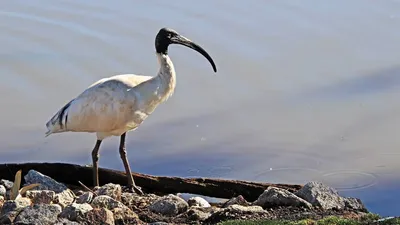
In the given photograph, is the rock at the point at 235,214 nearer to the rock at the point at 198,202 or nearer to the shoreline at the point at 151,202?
the shoreline at the point at 151,202

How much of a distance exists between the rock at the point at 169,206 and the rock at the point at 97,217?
1100 millimetres

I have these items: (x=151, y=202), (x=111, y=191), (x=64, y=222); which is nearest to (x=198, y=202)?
(x=151, y=202)

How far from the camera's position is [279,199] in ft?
28.7

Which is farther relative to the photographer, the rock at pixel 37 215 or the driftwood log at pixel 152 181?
the driftwood log at pixel 152 181

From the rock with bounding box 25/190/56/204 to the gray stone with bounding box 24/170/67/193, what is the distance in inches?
25.9

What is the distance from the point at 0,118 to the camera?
Answer: 555 inches

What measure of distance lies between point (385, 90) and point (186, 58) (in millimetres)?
3490

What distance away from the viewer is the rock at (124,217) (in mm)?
7996

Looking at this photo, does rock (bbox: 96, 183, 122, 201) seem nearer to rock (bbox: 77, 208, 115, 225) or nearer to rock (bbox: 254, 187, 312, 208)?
rock (bbox: 254, 187, 312, 208)

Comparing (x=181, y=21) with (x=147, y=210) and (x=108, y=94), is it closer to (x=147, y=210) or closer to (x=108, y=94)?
(x=108, y=94)

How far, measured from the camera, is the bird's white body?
33.9ft

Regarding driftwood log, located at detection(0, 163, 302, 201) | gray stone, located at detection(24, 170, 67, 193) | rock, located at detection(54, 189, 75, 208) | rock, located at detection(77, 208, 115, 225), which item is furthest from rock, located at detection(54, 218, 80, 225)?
driftwood log, located at detection(0, 163, 302, 201)

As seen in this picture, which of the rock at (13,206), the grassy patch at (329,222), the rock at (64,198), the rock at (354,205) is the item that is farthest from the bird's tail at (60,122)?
the grassy patch at (329,222)

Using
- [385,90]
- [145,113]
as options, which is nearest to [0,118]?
[145,113]
